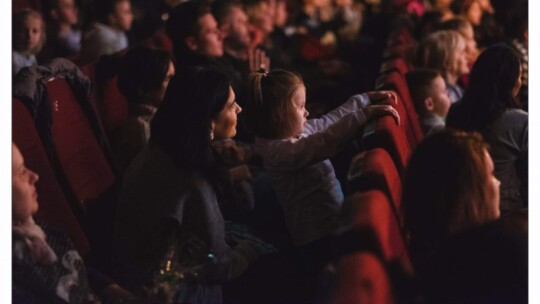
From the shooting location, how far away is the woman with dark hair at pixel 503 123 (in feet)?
10.8

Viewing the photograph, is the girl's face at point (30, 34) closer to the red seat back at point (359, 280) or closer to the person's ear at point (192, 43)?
the person's ear at point (192, 43)

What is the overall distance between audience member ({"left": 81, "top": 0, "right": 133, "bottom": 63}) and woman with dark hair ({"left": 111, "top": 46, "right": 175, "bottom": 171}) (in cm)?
116

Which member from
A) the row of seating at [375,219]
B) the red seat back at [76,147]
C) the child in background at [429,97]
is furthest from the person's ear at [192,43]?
the row of seating at [375,219]

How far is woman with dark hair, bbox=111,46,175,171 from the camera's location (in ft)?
11.0

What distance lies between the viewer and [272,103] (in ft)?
9.02

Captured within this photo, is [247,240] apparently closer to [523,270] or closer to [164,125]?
[164,125]

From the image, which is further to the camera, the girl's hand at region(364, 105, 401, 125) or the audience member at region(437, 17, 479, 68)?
the audience member at region(437, 17, 479, 68)

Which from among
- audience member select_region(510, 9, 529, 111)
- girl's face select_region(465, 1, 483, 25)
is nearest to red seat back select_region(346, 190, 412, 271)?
audience member select_region(510, 9, 529, 111)

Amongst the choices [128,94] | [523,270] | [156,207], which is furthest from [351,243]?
[128,94]

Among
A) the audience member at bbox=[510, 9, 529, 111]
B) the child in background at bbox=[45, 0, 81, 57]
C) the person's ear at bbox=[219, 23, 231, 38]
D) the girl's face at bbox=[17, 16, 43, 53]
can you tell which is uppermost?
the girl's face at bbox=[17, 16, 43, 53]

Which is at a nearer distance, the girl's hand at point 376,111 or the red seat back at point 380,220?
the red seat back at point 380,220

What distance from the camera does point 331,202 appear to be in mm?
2754

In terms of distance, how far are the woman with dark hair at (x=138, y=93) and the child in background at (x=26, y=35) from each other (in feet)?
3.51

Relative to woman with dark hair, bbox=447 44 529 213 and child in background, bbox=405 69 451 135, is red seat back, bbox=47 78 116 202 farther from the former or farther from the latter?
child in background, bbox=405 69 451 135
